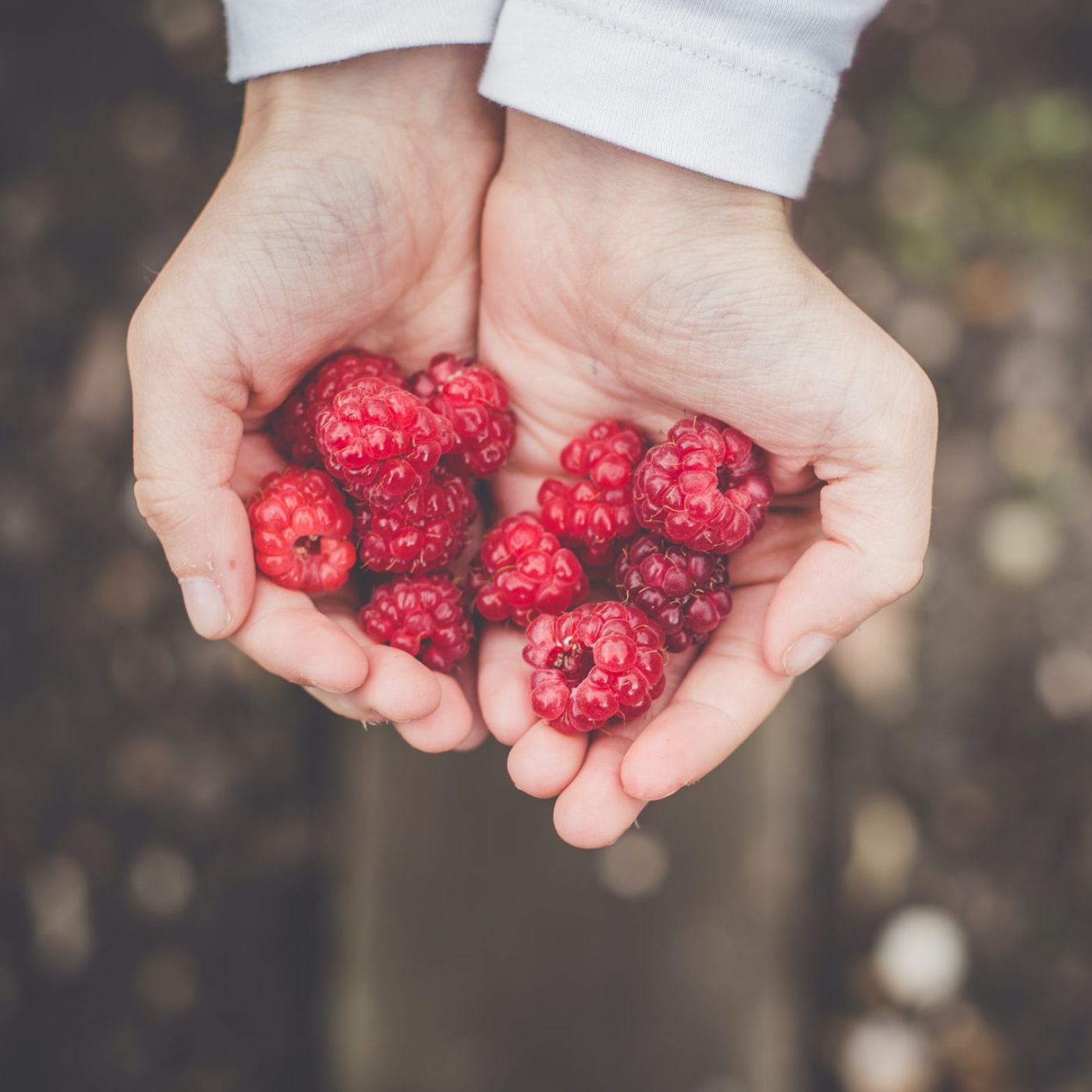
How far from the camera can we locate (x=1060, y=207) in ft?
12.8

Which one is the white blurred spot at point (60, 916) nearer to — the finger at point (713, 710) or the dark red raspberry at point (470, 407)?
the dark red raspberry at point (470, 407)

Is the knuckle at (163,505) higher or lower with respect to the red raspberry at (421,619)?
higher

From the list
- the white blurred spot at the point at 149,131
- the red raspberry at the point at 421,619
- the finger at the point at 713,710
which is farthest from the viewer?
the white blurred spot at the point at 149,131

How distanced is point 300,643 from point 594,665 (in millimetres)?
579

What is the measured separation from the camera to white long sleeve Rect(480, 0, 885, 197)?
2.11 m

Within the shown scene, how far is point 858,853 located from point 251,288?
2841mm

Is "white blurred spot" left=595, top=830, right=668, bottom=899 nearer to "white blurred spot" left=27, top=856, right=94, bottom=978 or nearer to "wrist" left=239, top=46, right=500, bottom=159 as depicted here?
"white blurred spot" left=27, top=856, right=94, bottom=978

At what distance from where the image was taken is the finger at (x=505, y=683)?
2221mm

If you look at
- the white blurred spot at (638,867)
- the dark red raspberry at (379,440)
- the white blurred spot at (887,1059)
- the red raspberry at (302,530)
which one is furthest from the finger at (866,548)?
the white blurred spot at (887,1059)

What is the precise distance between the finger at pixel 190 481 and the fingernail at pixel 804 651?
1084 millimetres

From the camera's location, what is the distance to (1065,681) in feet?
12.3

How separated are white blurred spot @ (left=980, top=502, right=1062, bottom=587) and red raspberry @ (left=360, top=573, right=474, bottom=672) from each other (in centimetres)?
237

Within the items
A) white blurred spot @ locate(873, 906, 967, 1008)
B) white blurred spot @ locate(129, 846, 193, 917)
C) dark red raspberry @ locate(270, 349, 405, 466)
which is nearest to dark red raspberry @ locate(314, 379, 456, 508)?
dark red raspberry @ locate(270, 349, 405, 466)

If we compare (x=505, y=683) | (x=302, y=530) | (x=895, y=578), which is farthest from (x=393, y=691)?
(x=895, y=578)
